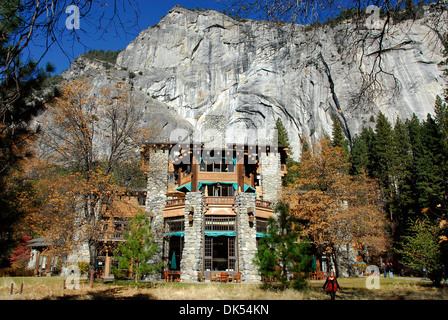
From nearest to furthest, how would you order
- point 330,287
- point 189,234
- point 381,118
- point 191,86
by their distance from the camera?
point 330,287 < point 189,234 < point 381,118 < point 191,86

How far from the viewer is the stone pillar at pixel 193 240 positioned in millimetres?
22406

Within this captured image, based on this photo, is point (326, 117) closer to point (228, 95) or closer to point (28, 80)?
point (228, 95)

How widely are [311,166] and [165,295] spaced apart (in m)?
17.9

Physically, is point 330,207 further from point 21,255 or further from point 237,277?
point 21,255

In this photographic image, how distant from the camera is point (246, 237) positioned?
945 inches

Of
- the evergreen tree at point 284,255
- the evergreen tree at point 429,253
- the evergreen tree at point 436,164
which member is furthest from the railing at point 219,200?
the evergreen tree at point 436,164

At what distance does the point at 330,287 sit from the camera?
38.2 feet

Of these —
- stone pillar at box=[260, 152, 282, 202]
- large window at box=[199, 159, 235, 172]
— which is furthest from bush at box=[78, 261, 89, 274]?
stone pillar at box=[260, 152, 282, 202]

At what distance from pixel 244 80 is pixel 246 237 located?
7160cm

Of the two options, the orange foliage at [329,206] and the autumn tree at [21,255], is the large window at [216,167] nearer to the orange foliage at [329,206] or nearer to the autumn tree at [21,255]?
the orange foliage at [329,206]

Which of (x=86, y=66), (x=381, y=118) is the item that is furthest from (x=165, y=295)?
(x=86, y=66)

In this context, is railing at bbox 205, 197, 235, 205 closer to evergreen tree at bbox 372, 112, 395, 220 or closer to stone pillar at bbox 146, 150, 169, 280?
stone pillar at bbox 146, 150, 169, 280

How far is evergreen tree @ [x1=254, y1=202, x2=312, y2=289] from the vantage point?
12.9 m

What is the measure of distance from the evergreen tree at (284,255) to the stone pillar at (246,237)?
29.7 ft
